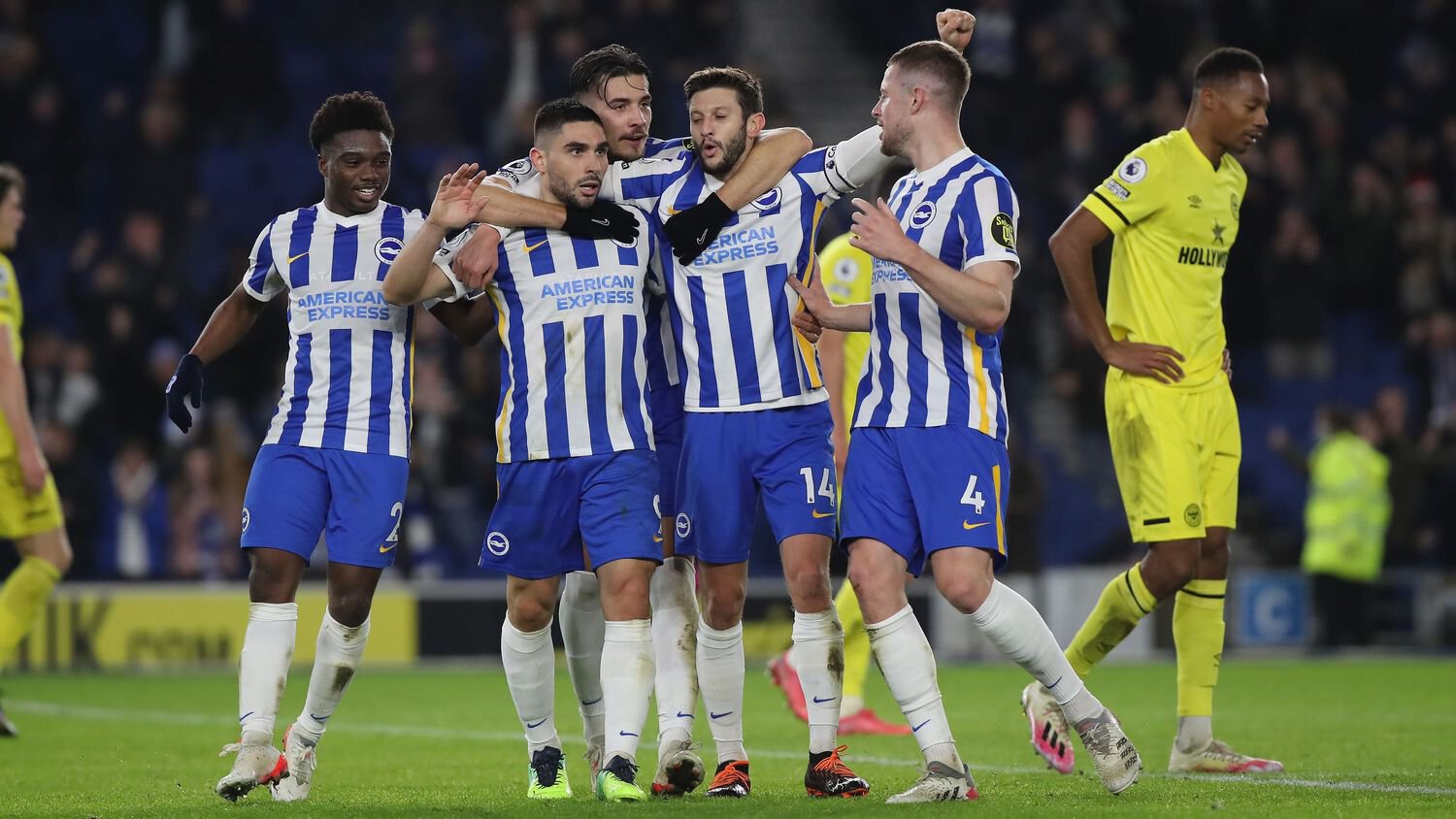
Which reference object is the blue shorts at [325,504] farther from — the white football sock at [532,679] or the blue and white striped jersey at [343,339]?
the white football sock at [532,679]

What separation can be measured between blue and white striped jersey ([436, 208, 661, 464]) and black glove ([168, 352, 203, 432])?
1.05 metres

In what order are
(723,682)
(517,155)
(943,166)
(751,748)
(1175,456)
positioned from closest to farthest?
(943,166)
(723,682)
(1175,456)
(751,748)
(517,155)

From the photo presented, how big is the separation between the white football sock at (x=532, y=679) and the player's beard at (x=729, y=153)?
1.65m

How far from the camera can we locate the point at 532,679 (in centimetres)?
652

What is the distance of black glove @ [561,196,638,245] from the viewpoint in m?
6.42

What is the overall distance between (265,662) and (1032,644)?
257 centimetres

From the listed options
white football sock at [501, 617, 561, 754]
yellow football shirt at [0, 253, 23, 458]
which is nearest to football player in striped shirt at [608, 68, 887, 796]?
white football sock at [501, 617, 561, 754]

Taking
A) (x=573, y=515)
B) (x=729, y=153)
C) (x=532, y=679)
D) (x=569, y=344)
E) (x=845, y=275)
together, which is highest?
(x=729, y=153)

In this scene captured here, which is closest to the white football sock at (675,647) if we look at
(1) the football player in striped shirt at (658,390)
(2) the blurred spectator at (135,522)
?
(1) the football player in striped shirt at (658,390)

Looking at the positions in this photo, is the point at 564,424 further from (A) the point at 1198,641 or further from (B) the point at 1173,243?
(A) the point at 1198,641

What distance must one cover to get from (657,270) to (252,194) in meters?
13.2

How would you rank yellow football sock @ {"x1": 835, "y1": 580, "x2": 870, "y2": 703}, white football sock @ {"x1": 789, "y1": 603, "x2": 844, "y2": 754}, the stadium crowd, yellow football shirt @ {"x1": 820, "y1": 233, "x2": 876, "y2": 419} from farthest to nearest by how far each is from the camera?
the stadium crowd, yellow football sock @ {"x1": 835, "y1": 580, "x2": 870, "y2": 703}, yellow football shirt @ {"x1": 820, "y1": 233, "x2": 876, "y2": 419}, white football sock @ {"x1": 789, "y1": 603, "x2": 844, "y2": 754}

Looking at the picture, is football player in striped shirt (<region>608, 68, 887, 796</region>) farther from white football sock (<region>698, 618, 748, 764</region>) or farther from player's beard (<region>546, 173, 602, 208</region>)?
player's beard (<region>546, 173, 602, 208</region>)

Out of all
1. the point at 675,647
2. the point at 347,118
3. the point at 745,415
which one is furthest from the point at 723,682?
the point at 347,118
